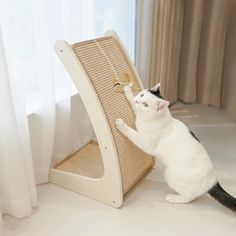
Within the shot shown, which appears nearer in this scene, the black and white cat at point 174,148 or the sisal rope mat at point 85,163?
the black and white cat at point 174,148

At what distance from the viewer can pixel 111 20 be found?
203cm

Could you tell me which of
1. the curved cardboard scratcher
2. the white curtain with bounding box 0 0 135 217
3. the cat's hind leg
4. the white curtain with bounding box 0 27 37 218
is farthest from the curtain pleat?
the white curtain with bounding box 0 27 37 218

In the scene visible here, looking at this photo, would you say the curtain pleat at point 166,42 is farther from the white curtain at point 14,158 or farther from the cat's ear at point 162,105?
the white curtain at point 14,158

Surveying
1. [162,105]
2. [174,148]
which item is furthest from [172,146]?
[162,105]

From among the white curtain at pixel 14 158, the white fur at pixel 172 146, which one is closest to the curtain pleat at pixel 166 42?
the white fur at pixel 172 146

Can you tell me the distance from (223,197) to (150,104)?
1.70ft

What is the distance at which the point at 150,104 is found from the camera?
54.1 inches

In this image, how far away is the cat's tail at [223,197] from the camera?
4.62ft

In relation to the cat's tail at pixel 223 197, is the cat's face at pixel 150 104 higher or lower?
higher

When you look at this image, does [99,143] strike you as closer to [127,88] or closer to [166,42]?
[127,88]

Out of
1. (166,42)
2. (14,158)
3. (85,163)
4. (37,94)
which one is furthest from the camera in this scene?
(166,42)

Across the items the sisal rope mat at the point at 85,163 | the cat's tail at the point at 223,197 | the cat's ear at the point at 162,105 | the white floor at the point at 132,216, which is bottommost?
the white floor at the point at 132,216

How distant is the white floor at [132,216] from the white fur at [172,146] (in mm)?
108

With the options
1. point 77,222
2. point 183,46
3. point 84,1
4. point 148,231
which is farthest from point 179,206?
point 183,46
